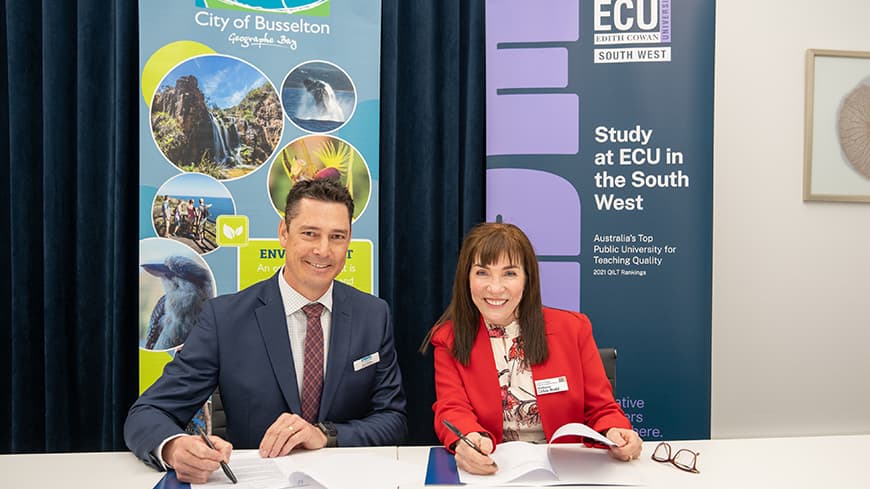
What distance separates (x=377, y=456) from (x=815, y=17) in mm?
3227

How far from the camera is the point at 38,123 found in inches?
111

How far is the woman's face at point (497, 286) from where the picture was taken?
1.86 m

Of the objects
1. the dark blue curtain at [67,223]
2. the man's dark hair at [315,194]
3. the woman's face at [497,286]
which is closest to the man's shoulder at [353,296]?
the man's dark hair at [315,194]

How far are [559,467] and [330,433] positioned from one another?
685mm

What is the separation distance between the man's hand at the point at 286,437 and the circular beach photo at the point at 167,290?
120 cm

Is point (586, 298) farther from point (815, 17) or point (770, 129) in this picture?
point (815, 17)

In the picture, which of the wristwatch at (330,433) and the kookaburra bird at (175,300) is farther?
the kookaburra bird at (175,300)

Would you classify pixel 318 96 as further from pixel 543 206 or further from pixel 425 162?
pixel 543 206

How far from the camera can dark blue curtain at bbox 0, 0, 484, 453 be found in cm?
274

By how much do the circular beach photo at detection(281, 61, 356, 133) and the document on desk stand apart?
1.54 metres

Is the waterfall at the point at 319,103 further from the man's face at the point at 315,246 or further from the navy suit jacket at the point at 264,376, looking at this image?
the navy suit jacket at the point at 264,376

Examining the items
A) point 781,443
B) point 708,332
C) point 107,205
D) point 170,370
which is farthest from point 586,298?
point 107,205

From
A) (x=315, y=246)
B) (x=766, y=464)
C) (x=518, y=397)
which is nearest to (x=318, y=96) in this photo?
(x=315, y=246)

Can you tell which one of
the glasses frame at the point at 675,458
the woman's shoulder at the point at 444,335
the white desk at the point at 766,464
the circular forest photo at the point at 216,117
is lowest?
the white desk at the point at 766,464
